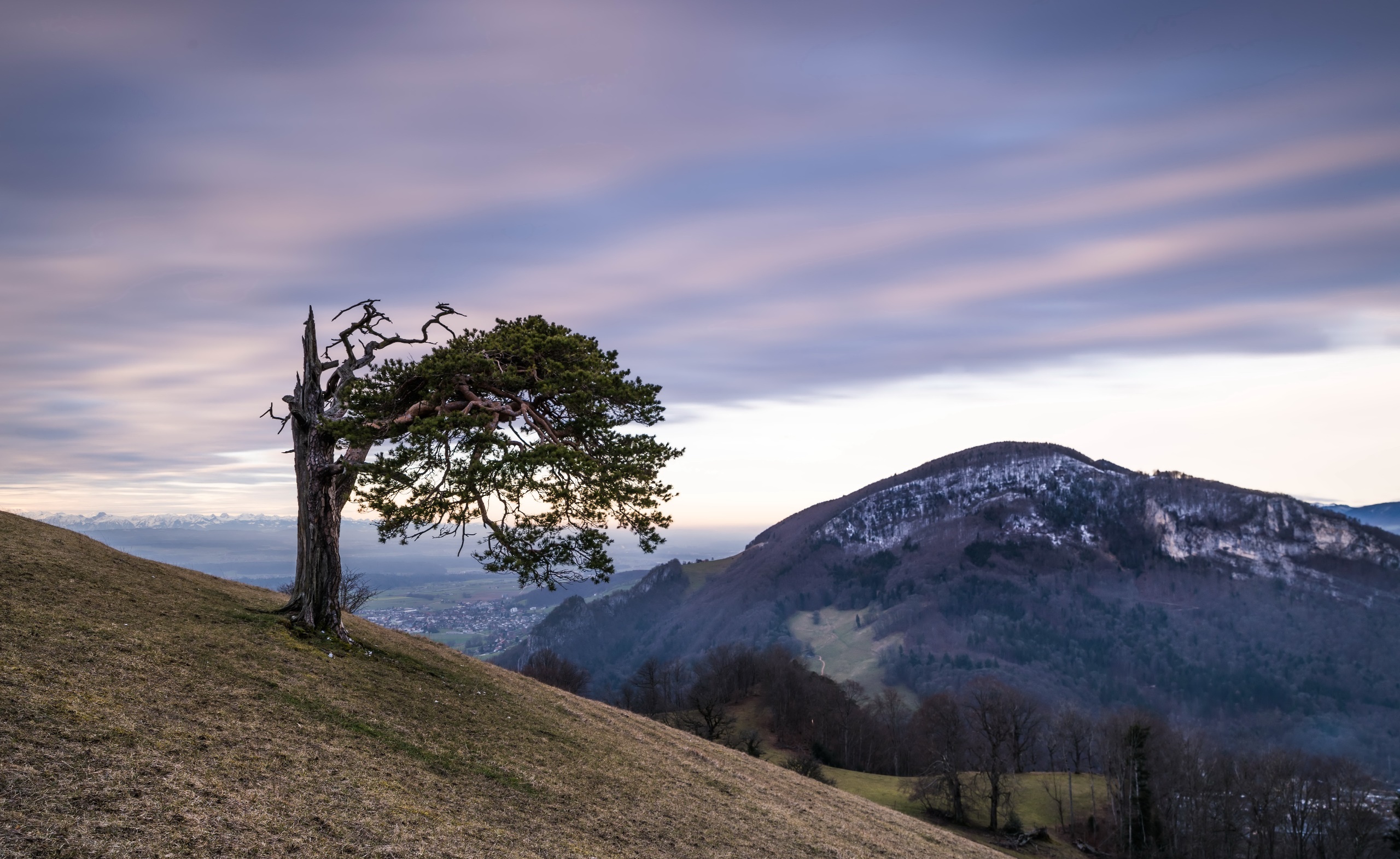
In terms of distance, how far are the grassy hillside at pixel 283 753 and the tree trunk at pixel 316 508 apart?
1.33m

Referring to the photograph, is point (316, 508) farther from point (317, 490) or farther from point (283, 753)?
point (283, 753)

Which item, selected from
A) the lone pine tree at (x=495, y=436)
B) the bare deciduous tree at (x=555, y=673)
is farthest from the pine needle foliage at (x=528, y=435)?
the bare deciduous tree at (x=555, y=673)

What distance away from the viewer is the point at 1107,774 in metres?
91.6

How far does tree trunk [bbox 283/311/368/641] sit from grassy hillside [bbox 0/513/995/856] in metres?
1.33

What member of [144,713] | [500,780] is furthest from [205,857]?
[500,780]

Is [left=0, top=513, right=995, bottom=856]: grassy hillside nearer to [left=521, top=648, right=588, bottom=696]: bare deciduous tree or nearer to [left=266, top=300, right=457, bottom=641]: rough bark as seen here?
[left=266, top=300, right=457, bottom=641]: rough bark

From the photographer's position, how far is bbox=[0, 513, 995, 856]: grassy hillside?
497 inches

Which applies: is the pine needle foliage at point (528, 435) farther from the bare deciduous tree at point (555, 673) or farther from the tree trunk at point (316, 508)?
the bare deciduous tree at point (555, 673)

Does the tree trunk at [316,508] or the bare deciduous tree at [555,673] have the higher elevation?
the tree trunk at [316,508]

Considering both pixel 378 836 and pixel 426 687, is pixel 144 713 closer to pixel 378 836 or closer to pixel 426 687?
pixel 378 836

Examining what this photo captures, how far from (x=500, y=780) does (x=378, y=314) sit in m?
18.5

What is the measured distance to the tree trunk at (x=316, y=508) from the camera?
84.7ft

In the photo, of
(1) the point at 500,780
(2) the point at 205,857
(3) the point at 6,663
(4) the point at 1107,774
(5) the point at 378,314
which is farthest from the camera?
(4) the point at 1107,774

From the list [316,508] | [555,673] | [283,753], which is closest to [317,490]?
[316,508]
